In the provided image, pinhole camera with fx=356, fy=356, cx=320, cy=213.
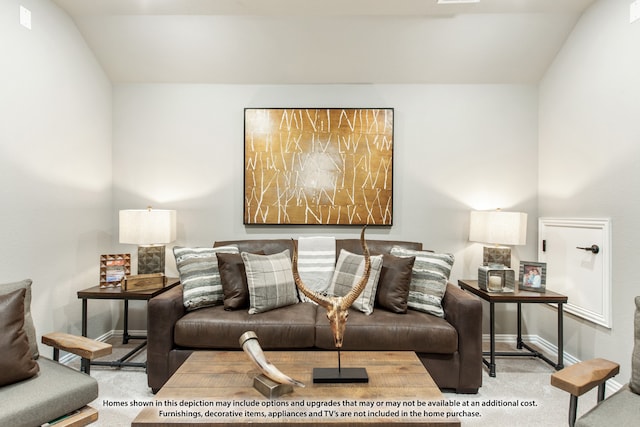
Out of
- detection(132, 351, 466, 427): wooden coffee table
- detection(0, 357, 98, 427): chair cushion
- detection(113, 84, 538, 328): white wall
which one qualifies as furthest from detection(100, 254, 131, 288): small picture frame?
detection(132, 351, 466, 427): wooden coffee table

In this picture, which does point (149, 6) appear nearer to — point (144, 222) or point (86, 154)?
point (86, 154)

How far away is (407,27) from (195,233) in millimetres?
2634

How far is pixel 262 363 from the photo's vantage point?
1.48 meters

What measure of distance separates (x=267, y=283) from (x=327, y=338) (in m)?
0.58

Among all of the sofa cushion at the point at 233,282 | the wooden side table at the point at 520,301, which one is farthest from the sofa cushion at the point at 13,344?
the wooden side table at the point at 520,301

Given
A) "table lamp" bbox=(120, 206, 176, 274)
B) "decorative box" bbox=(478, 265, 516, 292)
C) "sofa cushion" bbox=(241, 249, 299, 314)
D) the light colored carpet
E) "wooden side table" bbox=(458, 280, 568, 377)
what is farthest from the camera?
"table lamp" bbox=(120, 206, 176, 274)

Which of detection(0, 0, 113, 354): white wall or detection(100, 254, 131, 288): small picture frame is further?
detection(100, 254, 131, 288): small picture frame

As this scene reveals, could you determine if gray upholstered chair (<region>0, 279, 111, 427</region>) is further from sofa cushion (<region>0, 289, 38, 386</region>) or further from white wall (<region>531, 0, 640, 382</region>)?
white wall (<region>531, 0, 640, 382</region>)

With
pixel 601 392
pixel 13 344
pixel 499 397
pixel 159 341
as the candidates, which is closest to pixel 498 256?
pixel 499 397

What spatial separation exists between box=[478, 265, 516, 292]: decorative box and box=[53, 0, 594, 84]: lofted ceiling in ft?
5.84

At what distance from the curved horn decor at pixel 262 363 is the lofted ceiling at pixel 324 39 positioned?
2.52 metres

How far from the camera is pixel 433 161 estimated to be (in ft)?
11.1

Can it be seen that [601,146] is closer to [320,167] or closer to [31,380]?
[320,167]

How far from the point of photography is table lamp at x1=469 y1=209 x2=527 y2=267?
9.60 feet
